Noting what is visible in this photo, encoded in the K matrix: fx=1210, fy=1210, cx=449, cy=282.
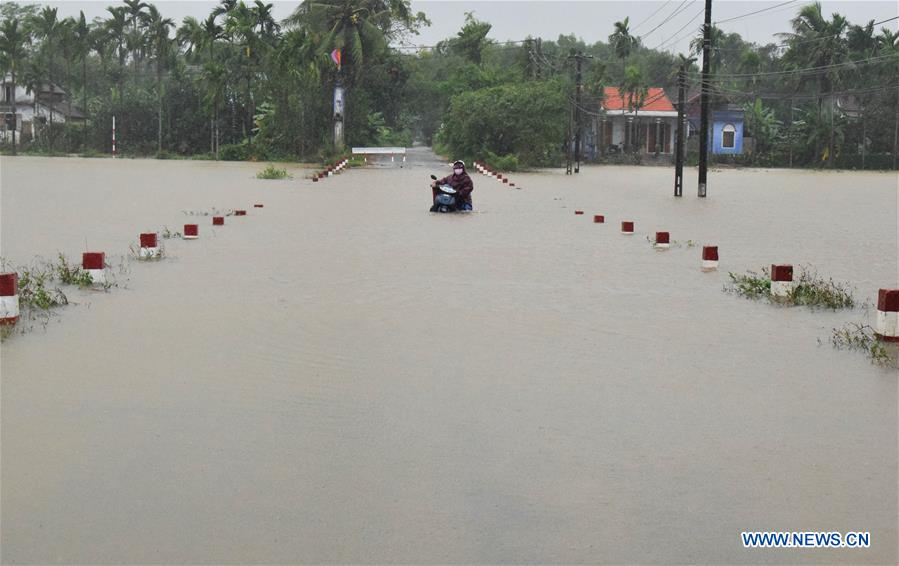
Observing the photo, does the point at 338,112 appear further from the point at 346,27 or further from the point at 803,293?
the point at 803,293

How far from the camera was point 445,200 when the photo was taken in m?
25.5

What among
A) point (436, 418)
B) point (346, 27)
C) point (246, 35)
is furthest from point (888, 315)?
point (246, 35)

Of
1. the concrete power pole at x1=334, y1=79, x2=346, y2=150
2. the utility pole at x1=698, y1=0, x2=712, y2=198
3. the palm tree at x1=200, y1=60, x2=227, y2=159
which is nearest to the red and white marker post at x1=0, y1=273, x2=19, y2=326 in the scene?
the utility pole at x1=698, y1=0, x2=712, y2=198

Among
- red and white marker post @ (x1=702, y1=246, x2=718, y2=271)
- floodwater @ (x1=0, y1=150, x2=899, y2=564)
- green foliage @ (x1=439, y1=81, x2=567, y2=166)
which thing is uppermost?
green foliage @ (x1=439, y1=81, x2=567, y2=166)

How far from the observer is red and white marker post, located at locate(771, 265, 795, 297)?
12.6 m

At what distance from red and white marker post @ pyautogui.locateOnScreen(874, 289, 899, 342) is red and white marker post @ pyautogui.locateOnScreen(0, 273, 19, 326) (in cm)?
712

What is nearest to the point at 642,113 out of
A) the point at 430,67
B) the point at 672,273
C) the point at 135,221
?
the point at 430,67

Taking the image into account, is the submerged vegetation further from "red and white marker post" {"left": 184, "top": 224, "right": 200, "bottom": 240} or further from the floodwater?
"red and white marker post" {"left": 184, "top": 224, "right": 200, "bottom": 240}

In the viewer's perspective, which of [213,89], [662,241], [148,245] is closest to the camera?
[148,245]

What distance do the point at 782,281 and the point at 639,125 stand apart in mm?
68545

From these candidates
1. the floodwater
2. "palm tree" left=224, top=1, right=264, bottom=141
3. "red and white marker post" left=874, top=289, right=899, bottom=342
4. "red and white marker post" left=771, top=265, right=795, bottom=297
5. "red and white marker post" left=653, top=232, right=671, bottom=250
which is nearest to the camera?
the floodwater

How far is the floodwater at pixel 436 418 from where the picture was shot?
539 cm

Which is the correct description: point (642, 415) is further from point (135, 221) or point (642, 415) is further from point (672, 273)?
point (135, 221)

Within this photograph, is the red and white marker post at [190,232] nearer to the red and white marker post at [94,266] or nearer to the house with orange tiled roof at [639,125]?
the red and white marker post at [94,266]
